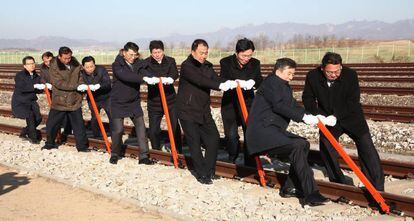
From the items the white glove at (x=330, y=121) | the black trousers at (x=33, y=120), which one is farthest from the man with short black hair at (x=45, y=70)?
the white glove at (x=330, y=121)

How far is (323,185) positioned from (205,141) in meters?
1.80

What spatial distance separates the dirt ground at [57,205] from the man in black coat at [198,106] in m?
1.32

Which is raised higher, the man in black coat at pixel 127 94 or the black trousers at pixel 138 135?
the man in black coat at pixel 127 94

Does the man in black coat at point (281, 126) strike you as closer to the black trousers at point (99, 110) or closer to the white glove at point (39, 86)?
the black trousers at point (99, 110)

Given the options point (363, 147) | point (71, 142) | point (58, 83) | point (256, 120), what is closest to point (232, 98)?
point (256, 120)

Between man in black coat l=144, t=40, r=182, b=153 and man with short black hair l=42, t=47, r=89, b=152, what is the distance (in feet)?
4.80

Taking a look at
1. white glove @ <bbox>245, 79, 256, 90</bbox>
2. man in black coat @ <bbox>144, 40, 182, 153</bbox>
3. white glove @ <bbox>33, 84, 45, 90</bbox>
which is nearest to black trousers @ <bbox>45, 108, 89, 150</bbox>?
white glove @ <bbox>33, 84, 45, 90</bbox>

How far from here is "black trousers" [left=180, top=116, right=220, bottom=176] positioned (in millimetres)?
7656

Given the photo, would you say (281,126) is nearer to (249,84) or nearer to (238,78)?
(249,84)

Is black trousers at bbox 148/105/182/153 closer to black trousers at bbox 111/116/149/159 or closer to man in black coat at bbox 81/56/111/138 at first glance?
black trousers at bbox 111/116/149/159

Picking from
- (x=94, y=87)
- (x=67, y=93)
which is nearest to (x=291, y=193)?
(x=94, y=87)

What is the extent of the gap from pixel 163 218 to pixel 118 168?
8.63 feet

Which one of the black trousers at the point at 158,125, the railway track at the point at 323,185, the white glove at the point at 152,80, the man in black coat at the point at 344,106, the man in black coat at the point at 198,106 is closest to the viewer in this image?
the railway track at the point at 323,185

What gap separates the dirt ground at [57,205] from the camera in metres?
6.49
